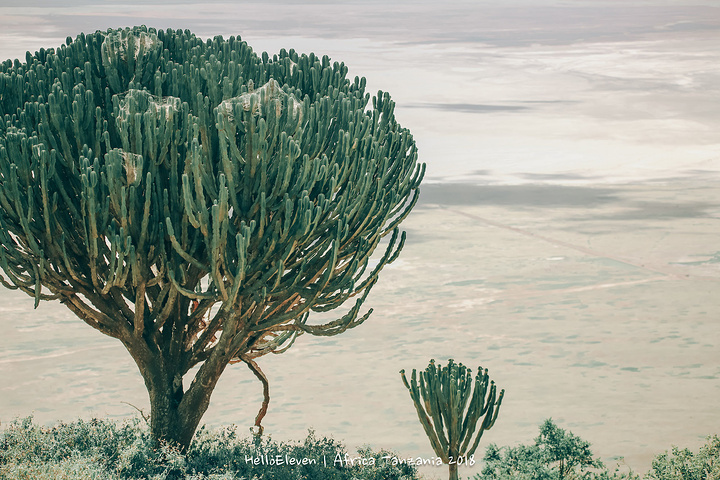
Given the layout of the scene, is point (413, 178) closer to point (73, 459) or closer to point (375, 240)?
point (375, 240)

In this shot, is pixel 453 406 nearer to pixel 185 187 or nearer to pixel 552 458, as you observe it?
pixel 552 458

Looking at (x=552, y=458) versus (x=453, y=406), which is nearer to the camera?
(x=453, y=406)

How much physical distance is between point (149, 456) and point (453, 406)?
3526mm

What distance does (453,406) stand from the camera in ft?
31.7

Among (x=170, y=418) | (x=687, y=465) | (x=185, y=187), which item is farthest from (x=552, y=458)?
(x=185, y=187)

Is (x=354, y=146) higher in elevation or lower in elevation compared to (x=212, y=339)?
higher

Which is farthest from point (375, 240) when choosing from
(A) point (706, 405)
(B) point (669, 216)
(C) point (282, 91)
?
(B) point (669, 216)

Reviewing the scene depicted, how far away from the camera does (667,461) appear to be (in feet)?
36.1

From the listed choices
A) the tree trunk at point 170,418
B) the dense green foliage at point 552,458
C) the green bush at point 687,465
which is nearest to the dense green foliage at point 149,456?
the tree trunk at point 170,418

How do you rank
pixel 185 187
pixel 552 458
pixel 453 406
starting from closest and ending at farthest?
pixel 185 187
pixel 453 406
pixel 552 458

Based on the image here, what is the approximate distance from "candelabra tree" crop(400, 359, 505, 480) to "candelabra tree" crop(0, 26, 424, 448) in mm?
1093

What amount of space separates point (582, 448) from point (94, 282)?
6155 millimetres

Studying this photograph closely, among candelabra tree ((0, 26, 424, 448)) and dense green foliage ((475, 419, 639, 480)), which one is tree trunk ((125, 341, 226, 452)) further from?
dense green foliage ((475, 419, 639, 480))

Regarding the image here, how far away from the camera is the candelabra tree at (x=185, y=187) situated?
28.7 feet
